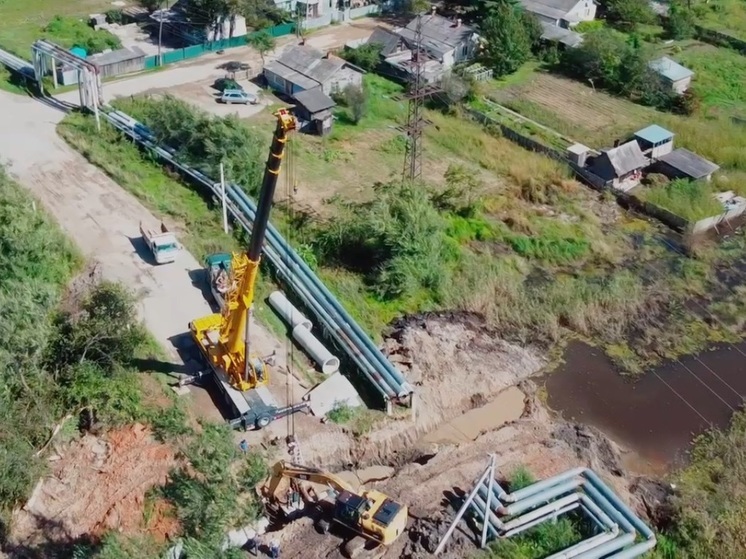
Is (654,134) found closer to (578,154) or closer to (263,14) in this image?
(578,154)

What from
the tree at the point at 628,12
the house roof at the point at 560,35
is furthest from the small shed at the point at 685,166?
the tree at the point at 628,12

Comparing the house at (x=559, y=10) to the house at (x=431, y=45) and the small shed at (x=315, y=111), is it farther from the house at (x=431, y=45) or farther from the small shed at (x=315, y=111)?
the small shed at (x=315, y=111)

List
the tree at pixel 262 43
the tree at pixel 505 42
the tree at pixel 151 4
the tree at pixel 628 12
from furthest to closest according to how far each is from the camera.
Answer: the tree at pixel 628 12
the tree at pixel 151 4
the tree at pixel 505 42
the tree at pixel 262 43

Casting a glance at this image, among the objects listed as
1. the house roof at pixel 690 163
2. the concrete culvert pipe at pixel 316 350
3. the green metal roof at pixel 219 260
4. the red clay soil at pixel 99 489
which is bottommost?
the red clay soil at pixel 99 489

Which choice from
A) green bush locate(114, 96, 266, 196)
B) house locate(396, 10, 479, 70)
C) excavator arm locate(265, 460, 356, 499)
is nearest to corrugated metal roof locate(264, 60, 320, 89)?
green bush locate(114, 96, 266, 196)

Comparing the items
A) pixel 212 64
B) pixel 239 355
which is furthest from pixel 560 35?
pixel 239 355
